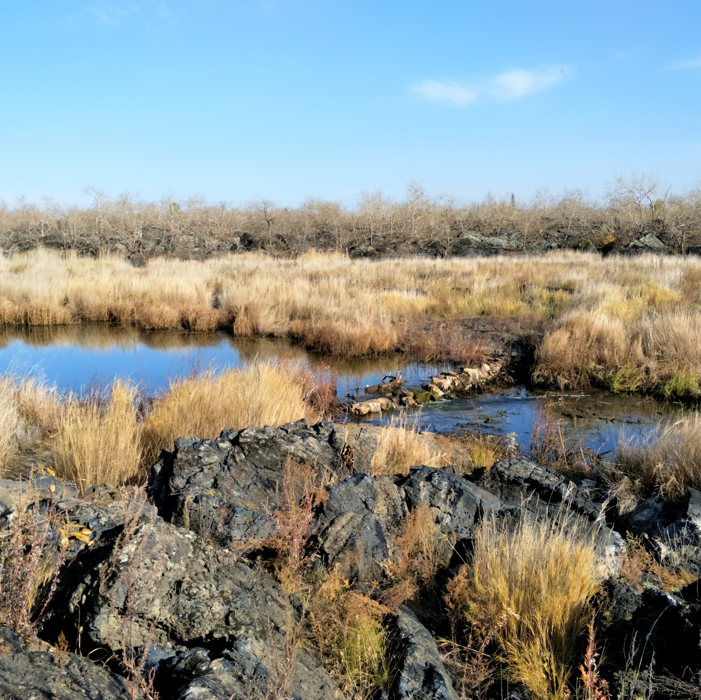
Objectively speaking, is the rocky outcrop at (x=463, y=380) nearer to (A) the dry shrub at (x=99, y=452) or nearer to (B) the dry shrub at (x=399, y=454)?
(B) the dry shrub at (x=399, y=454)

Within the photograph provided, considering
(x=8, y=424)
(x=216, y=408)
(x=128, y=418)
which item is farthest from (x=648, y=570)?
(x=8, y=424)

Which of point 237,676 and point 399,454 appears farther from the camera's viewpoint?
point 399,454

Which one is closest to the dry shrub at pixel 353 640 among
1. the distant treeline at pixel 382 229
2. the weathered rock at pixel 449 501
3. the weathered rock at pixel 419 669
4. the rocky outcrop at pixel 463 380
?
the weathered rock at pixel 419 669

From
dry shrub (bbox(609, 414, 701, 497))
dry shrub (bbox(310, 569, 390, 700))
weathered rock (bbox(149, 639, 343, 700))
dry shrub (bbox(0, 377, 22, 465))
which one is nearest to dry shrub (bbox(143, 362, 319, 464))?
dry shrub (bbox(0, 377, 22, 465))

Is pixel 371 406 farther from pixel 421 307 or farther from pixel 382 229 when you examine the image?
pixel 382 229

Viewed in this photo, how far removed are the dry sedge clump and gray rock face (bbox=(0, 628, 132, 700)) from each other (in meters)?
1.67

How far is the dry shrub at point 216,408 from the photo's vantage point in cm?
538

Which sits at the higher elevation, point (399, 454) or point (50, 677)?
point (50, 677)

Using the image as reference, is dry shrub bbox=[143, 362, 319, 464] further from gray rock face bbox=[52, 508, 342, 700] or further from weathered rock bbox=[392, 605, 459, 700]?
weathered rock bbox=[392, 605, 459, 700]

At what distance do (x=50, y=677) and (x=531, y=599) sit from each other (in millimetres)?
2232

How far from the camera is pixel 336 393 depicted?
8938 millimetres

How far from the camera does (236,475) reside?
13.1 feet

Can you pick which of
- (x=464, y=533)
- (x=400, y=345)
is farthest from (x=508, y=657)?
(x=400, y=345)

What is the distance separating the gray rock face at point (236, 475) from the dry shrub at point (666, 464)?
2.70 m
